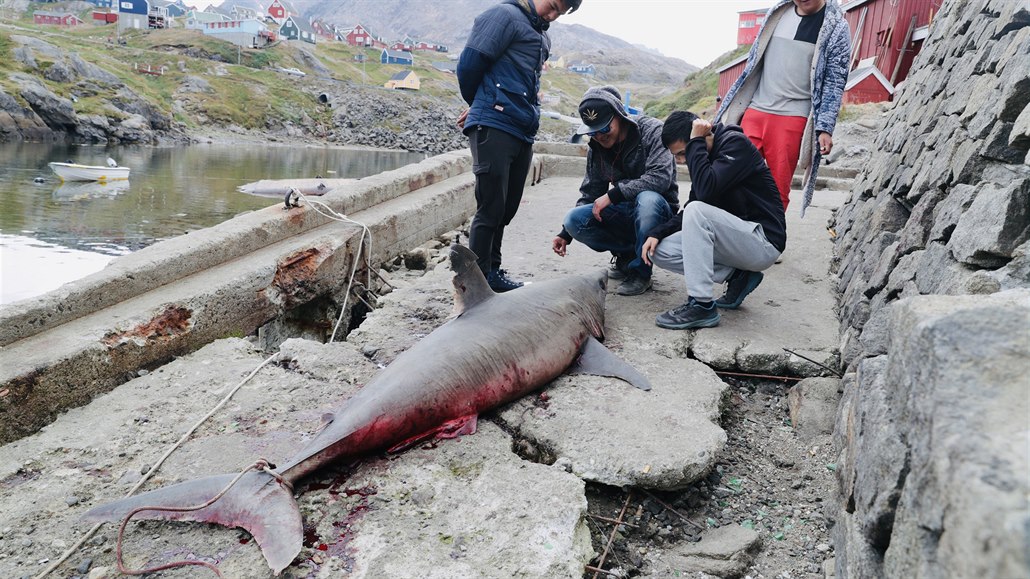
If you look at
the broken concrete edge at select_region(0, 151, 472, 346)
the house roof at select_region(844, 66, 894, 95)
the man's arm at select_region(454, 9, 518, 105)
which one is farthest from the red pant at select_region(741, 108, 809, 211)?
the house roof at select_region(844, 66, 894, 95)

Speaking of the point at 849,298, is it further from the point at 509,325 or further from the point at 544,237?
the point at 544,237

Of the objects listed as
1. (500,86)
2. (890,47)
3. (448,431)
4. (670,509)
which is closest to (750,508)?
(670,509)

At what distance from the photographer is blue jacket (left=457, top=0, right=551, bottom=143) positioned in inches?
175

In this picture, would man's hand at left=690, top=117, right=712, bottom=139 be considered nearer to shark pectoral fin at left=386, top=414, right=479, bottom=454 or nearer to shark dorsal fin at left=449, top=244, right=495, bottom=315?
shark dorsal fin at left=449, top=244, right=495, bottom=315

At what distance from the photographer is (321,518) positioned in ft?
8.19

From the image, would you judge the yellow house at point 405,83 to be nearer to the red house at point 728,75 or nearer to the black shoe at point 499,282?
the red house at point 728,75

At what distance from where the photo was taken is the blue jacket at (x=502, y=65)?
4.45 metres

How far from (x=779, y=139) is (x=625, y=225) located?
1.50 metres

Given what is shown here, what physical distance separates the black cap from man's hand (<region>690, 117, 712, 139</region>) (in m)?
0.66

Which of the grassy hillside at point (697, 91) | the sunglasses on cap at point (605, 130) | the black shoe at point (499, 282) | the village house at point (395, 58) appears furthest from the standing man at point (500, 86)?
the village house at point (395, 58)

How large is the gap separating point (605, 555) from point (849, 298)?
9.17 feet

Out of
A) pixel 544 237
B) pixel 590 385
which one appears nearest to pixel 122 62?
pixel 544 237

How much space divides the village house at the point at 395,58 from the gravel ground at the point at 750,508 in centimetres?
9676

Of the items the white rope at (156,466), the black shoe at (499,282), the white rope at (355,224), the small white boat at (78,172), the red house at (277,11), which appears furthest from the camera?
the red house at (277,11)
